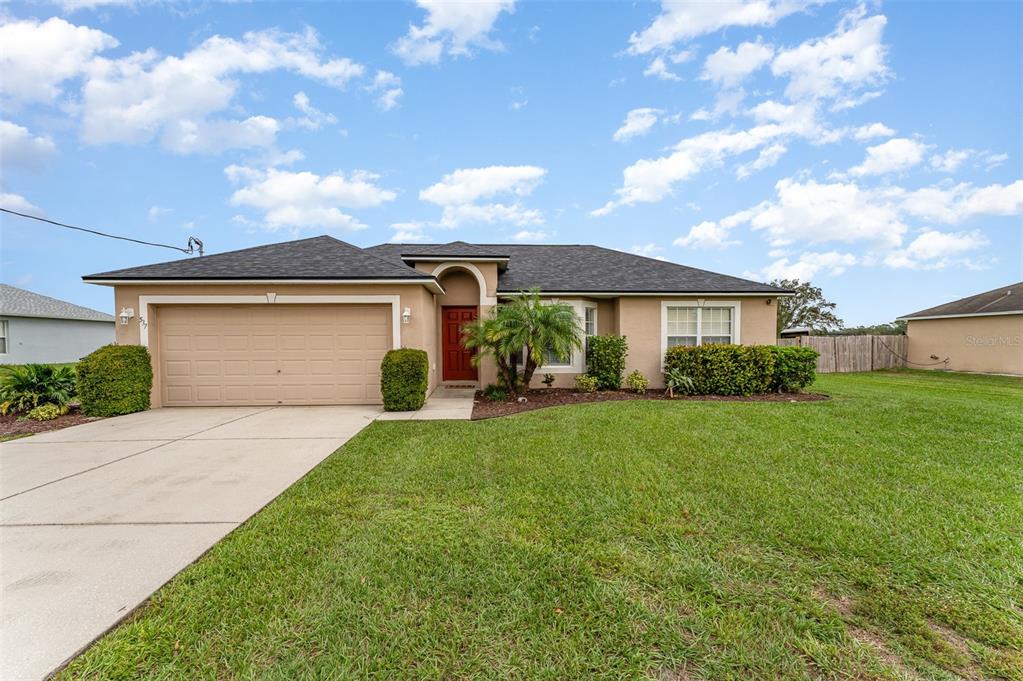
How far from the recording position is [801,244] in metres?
20.7

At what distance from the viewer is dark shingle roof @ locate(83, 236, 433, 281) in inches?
357

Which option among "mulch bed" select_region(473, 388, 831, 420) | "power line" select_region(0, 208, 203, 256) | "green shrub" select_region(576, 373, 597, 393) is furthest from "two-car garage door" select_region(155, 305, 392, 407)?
"power line" select_region(0, 208, 203, 256)

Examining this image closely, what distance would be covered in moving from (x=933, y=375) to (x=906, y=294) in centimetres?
824

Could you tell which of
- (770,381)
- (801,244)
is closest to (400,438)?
(770,381)

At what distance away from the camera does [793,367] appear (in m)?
10.4

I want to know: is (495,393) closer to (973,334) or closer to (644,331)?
(644,331)

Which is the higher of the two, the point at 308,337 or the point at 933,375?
the point at 308,337

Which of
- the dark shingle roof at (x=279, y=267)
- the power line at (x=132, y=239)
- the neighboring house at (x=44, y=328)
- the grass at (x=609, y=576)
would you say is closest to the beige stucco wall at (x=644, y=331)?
the dark shingle roof at (x=279, y=267)

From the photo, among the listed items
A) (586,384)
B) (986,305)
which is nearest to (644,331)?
(586,384)

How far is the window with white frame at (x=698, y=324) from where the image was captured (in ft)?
38.1

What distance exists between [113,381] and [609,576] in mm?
10529

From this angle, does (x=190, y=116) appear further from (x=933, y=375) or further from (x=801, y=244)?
(x=933, y=375)

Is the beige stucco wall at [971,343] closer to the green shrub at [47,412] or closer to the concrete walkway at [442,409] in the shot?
the concrete walkway at [442,409]

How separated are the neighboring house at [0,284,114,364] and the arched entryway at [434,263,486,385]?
72.0ft
